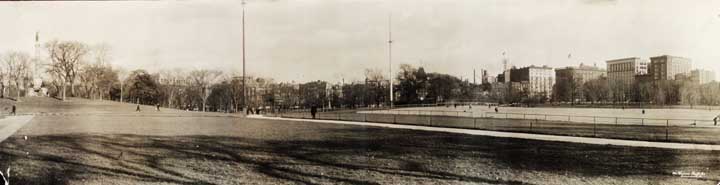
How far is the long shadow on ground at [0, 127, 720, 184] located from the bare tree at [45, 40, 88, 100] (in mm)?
812

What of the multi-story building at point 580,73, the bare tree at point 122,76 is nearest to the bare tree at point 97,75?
the bare tree at point 122,76

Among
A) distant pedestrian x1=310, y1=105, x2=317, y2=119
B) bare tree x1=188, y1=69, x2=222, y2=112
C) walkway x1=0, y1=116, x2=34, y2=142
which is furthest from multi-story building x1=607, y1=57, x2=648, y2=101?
distant pedestrian x1=310, y1=105, x2=317, y2=119

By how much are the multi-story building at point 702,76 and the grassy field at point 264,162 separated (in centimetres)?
94

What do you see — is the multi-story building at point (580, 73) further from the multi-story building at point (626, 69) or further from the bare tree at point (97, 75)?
the bare tree at point (97, 75)

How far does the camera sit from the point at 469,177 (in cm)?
486

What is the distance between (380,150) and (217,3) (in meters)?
2.67

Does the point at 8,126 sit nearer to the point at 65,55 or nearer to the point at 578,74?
the point at 65,55

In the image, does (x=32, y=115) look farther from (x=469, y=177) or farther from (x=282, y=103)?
(x=282, y=103)

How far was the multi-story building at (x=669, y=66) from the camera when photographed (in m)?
5.41

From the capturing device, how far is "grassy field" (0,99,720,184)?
15.6ft

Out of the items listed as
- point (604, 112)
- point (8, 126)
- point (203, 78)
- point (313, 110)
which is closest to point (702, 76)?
point (604, 112)

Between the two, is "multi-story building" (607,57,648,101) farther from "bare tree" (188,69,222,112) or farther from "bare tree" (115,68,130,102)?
"bare tree" (115,68,130,102)

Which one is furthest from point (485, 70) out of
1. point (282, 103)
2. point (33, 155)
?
point (282, 103)
